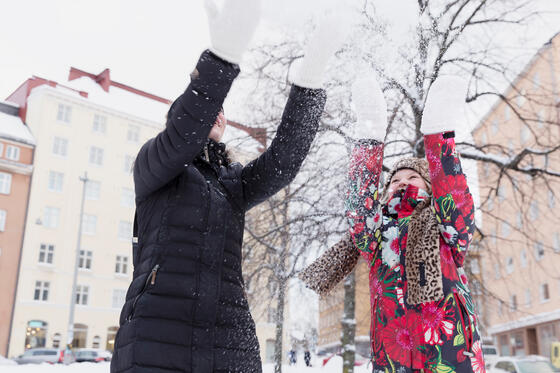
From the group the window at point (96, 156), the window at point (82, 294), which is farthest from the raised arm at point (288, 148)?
the window at point (96, 156)

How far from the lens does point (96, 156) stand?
1537 inches

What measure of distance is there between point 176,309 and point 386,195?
1.66 meters

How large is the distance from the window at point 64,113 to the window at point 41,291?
458 inches

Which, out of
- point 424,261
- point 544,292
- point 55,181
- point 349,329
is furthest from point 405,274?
point 55,181

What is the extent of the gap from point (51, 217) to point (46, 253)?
2.52 meters

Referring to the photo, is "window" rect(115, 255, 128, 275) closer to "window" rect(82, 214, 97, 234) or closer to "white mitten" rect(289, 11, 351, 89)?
"window" rect(82, 214, 97, 234)

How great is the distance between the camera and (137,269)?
1.83 meters

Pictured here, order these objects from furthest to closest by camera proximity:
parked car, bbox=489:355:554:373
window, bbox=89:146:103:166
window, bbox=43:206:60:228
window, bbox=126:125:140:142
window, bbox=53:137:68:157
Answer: window, bbox=126:125:140:142 < window, bbox=89:146:103:166 < window, bbox=53:137:68:157 < window, bbox=43:206:60:228 < parked car, bbox=489:355:554:373

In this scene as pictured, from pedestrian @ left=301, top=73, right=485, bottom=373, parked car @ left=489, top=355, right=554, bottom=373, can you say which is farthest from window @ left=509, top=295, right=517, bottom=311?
pedestrian @ left=301, top=73, right=485, bottom=373

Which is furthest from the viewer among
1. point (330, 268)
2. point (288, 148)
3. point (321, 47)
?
point (330, 268)

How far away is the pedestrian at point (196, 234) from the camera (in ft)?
5.38

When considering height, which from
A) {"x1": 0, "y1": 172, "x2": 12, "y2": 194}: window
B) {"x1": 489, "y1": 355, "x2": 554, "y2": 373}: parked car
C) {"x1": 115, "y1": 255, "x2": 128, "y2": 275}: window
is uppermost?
{"x1": 0, "y1": 172, "x2": 12, "y2": 194}: window

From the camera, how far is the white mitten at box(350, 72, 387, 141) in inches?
104

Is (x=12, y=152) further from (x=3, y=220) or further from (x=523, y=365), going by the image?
(x=523, y=365)
